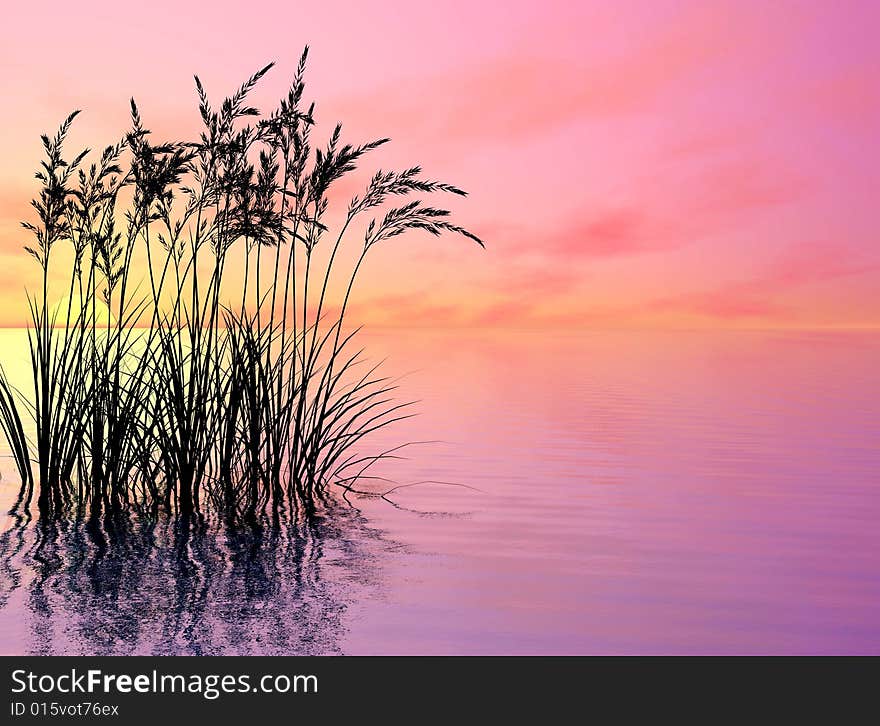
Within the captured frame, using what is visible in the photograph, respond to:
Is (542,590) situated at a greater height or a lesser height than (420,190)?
lesser

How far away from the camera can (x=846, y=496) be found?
992 centimetres

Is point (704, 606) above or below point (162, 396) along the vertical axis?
below

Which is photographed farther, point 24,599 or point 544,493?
point 544,493

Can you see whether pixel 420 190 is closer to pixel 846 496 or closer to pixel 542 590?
pixel 542 590
